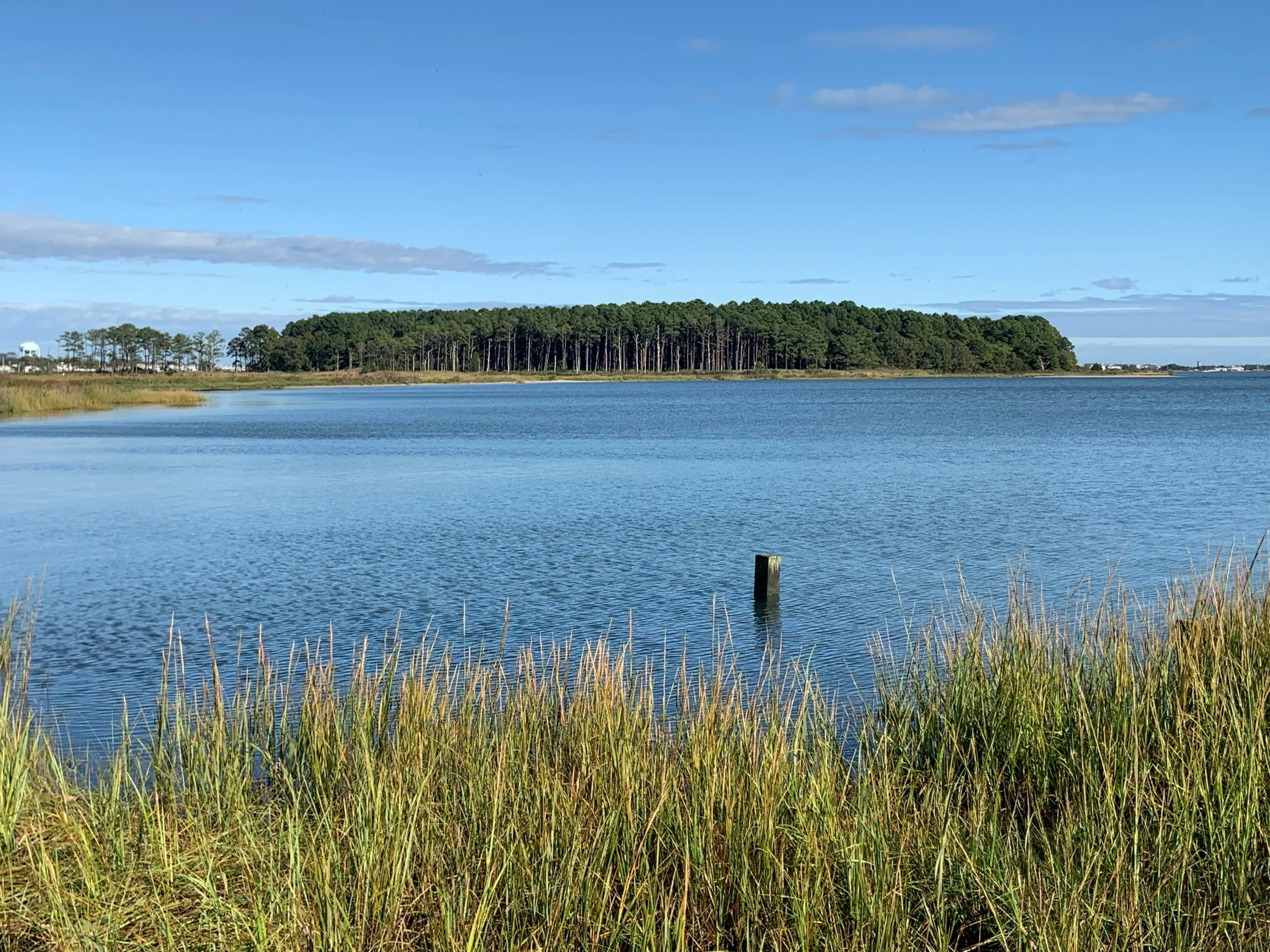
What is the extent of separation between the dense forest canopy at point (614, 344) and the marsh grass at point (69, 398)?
8454 centimetres

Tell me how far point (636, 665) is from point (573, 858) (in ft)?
21.8

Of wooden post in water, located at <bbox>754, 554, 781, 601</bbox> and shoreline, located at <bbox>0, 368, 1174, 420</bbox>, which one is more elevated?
shoreline, located at <bbox>0, 368, 1174, 420</bbox>

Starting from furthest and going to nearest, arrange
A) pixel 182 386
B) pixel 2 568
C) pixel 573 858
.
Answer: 1. pixel 182 386
2. pixel 2 568
3. pixel 573 858

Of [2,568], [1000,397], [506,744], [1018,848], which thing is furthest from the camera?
[1000,397]

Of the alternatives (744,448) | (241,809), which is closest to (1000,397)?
(744,448)

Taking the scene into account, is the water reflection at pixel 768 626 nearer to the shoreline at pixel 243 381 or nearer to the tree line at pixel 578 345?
the shoreline at pixel 243 381

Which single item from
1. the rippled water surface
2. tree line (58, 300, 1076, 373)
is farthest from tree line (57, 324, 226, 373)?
the rippled water surface

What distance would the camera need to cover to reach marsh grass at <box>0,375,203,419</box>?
6266cm

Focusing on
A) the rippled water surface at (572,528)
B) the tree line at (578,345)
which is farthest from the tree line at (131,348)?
the rippled water surface at (572,528)

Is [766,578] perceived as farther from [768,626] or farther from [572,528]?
[572,528]

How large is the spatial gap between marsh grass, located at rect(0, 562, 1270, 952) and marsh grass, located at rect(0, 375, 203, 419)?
6242cm

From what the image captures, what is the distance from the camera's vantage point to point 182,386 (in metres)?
117

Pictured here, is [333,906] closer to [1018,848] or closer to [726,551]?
[1018,848]

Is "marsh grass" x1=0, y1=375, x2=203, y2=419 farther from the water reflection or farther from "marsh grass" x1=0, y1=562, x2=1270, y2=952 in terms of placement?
"marsh grass" x1=0, y1=562, x2=1270, y2=952
